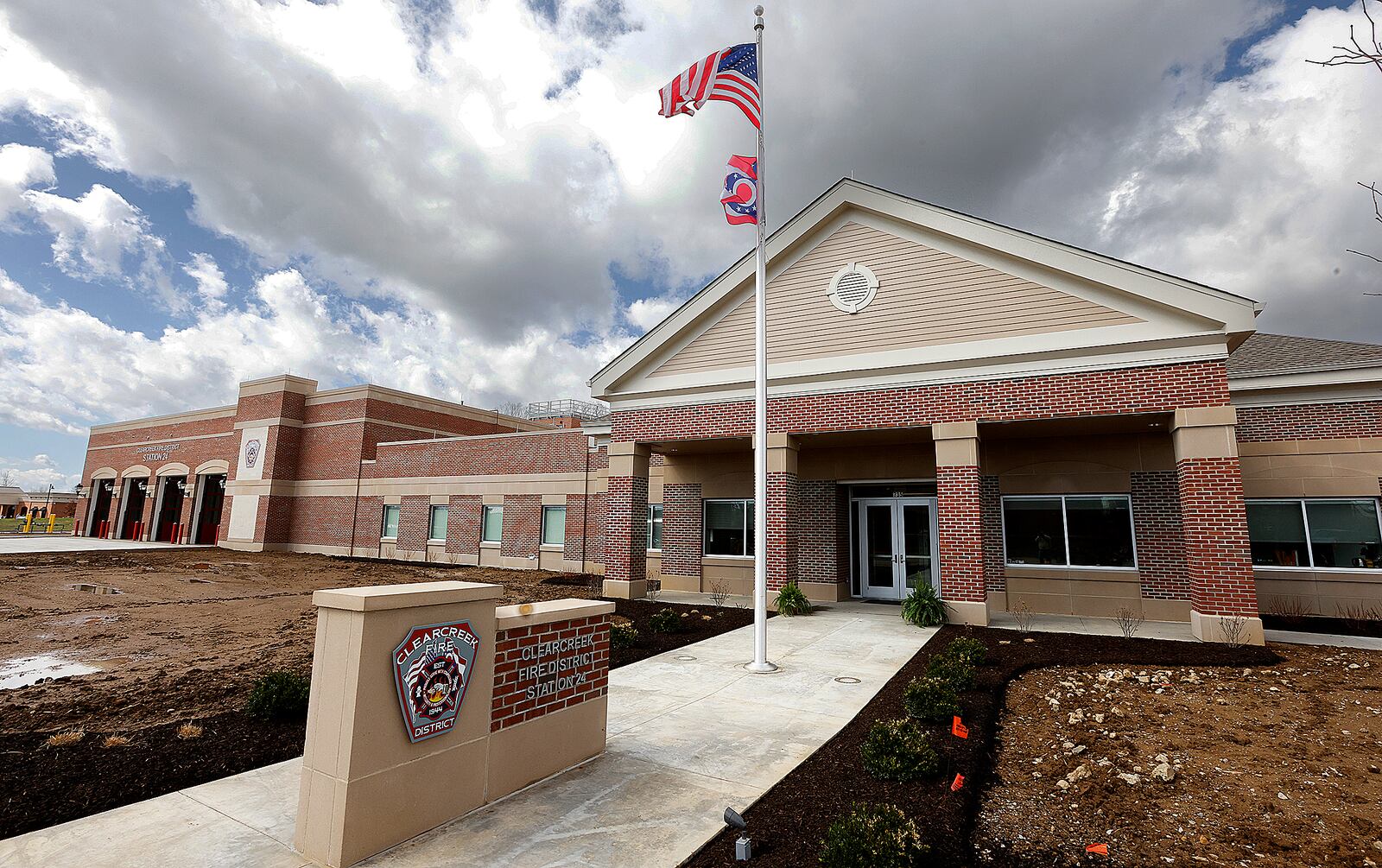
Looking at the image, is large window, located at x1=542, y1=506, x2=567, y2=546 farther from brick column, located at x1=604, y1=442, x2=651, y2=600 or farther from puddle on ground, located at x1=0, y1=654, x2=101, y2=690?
puddle on ground, located at x1=0, y1=654, x2=101, y2=690

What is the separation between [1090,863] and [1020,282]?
11.3 metres

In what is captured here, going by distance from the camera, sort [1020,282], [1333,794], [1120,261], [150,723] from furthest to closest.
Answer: [1020,282], [1120,261], [150,723], [1333,794]

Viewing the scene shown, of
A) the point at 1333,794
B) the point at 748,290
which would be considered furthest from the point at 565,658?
the point at 748,290

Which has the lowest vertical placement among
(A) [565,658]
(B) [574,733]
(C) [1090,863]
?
(C) [1090,863]

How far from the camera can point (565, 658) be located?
5.46 meters

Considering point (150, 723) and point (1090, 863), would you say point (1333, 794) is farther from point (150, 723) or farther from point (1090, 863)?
point (150, 723)

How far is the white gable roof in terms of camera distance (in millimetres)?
11586

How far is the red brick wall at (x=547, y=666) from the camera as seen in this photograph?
4.86 metres

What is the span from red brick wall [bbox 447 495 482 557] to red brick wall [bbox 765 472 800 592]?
54.1 ft

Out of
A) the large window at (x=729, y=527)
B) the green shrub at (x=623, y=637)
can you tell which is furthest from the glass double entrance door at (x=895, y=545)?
the green shrub at (x=623, y=637)

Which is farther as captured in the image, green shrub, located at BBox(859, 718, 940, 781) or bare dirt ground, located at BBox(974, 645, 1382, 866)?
green shrub, located at BBox(859, 718, 940, 781)

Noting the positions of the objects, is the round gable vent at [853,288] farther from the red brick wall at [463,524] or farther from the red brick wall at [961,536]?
the red brick wall at [463,524]

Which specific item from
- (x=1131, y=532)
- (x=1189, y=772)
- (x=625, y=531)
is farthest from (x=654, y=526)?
(x=1189, y=772)

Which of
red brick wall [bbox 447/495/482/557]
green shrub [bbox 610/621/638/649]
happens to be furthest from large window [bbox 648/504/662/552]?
green shrub [bbox 610/621/638/649]
